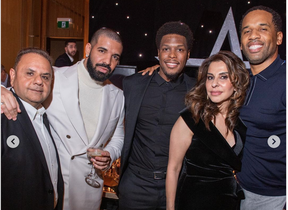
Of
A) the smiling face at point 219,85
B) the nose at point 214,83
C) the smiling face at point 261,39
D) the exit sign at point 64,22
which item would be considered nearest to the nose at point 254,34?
the smiling face at point 261,39

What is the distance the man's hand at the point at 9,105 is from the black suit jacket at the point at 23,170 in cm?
3

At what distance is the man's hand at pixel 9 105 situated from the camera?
1.57 m

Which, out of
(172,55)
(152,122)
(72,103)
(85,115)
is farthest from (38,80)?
(172,55)

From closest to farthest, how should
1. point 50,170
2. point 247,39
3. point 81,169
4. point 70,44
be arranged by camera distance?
1. point 50,170
2. point 247,39
3. point 81,169
4. point 70,44

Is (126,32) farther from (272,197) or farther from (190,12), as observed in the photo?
(272,197)

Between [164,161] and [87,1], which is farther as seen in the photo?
[87,1]

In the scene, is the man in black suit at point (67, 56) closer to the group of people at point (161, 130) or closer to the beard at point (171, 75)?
the group of people at point (161, 130)

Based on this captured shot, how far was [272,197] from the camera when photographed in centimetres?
187

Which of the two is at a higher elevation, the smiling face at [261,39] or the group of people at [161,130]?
the smiling face at [261,39]

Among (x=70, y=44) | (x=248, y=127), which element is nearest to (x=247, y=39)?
(x=248, y=127)

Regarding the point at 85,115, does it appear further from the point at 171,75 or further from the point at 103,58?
the point at 171,75

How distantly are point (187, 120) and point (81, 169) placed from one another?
0.97 metres

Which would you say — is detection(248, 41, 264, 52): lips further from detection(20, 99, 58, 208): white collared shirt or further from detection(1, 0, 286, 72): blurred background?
detection(1, 0, 286, 72): blurred background

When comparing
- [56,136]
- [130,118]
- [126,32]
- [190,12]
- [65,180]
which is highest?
[190,12]
